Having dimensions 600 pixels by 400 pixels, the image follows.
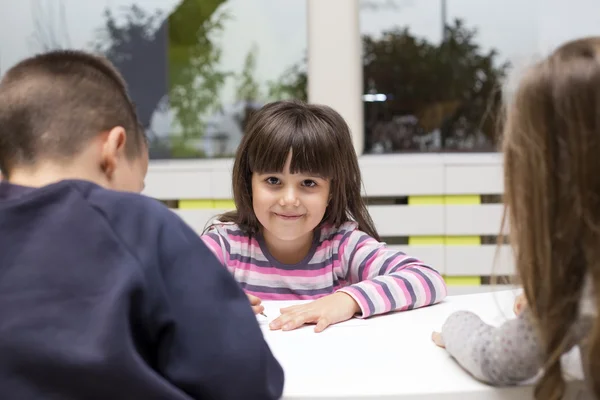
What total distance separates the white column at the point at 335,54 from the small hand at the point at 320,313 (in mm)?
1754

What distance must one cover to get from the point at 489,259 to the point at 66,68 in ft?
6.63

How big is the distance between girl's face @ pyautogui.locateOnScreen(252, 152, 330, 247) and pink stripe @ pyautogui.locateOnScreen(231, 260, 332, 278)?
7 cm

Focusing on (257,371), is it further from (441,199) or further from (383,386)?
(441,199)

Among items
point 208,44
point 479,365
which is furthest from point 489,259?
point 479,365

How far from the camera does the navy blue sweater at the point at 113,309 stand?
23.8 inches

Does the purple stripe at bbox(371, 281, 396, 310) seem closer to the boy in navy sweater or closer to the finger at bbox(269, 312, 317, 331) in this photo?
the finger at bbox(269, 312, 317, 331)

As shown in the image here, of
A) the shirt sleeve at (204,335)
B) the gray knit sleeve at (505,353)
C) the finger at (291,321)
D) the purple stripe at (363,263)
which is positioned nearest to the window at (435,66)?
the purple stripe at (363,263)

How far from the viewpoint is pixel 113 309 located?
600mm

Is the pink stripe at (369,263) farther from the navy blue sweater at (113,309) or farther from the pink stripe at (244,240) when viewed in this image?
the navy blue sweater at (113,309)

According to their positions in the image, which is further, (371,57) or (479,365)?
(371,57)

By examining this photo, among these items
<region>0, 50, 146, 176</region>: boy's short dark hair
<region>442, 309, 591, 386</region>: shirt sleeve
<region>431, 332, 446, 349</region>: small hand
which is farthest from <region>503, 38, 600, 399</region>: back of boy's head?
<region>0, 50, 146, 176</region>: boy's short dark hair

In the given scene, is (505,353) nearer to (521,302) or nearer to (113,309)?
(521,302)

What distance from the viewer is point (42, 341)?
603mm

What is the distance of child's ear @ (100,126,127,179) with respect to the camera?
0.73 m
